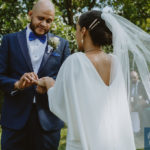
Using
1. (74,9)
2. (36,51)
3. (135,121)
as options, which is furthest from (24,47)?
(74,9)

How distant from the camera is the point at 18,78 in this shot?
255cm

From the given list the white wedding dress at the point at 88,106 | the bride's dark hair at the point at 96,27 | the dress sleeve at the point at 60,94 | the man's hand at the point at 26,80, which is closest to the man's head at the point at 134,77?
the white wedding dress at the point at 88,106

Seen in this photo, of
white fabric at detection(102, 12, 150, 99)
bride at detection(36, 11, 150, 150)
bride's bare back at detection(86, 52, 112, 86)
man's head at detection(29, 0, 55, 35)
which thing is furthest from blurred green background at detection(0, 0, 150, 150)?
bride's bare back at detection(86, 52, 112, 86)

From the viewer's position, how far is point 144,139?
2.62m

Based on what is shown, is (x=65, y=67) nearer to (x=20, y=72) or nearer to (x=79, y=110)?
(x=79, y=110)

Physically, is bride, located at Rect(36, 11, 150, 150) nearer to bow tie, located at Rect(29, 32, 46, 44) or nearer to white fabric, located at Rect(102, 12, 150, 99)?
white fabric, located at Rect(102, 12, 150, 99)

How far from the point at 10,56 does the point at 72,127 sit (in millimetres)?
1013

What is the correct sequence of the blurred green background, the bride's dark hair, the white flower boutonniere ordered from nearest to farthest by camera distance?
the bride's dark hair < the white flower boutonniere < the blurred green background

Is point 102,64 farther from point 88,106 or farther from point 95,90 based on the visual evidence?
point 88,106

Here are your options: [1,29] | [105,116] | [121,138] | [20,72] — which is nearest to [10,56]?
[20,72]

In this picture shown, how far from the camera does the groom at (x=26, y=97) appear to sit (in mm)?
2520

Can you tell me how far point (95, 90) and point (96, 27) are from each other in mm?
576

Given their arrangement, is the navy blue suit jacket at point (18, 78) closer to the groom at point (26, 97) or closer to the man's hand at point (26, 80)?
the groom at point (26, 97)

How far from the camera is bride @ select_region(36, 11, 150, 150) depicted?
6.81 ft
